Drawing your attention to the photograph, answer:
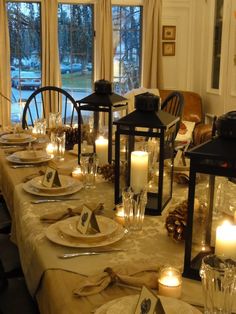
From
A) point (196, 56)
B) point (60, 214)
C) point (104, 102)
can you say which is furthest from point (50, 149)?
point (196, 56)

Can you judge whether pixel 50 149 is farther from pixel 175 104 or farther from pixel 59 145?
pixel 175 104

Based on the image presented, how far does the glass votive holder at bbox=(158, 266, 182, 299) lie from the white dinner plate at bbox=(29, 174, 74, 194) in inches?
32.7

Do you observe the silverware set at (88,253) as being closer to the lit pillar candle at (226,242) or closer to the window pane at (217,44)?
the lit pillar candle at (226,242)

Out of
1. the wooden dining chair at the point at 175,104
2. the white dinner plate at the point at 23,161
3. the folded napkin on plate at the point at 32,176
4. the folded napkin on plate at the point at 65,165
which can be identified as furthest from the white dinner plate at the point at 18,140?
the wooden dining chair at the point at 175,104

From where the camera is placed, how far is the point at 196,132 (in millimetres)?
4359

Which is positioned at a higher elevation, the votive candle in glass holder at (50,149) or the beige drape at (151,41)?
the beige drape at (151,41)

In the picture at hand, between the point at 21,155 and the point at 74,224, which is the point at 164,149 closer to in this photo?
the point at 74,224

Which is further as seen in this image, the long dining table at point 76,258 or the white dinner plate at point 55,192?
the white dinner plate at point 55,192

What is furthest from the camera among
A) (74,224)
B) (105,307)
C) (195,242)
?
(74,224)

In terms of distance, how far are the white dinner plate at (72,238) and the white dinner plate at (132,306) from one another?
330 millimetres

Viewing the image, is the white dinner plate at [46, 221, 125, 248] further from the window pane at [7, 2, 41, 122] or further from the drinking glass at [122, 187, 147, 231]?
the window pane at [7, 2, 41, 122]

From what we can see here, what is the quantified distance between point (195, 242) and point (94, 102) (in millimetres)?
1061

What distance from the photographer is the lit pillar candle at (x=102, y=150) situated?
222 centimetres

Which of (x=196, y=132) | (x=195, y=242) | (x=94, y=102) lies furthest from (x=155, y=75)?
(x=195, y=242)
